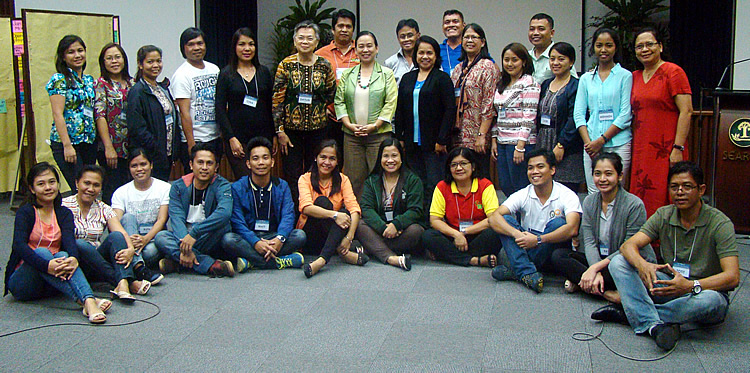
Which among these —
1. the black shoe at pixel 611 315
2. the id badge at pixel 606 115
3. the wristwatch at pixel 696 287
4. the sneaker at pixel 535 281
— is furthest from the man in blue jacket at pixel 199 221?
the wristwatch at pixel 696 287

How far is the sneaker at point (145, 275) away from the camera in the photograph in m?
3.44

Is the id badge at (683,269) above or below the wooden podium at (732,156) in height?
below

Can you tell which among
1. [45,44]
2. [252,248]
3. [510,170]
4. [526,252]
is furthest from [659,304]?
[45,44]

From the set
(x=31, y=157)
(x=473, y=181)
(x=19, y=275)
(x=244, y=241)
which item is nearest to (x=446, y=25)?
(x=473, y=181)

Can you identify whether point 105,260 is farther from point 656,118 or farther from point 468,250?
point 656,118

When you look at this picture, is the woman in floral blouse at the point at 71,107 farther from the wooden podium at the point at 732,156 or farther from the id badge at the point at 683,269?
the wooden podium at the point at 732,156

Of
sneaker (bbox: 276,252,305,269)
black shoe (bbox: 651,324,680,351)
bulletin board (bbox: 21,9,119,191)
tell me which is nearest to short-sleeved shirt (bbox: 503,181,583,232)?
black shoe (bbox: 651,324,680,351)

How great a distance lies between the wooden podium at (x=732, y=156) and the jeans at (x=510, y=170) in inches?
50.6

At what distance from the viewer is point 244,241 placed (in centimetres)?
376

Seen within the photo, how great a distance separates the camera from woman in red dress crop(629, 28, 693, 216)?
11.5 feet

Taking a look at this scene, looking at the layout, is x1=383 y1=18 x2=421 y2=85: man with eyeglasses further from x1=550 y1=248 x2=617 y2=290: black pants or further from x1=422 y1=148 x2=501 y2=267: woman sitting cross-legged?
x1=550 y1=248 x2=617 y2=290: black pants

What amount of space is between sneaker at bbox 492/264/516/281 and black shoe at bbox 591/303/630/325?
688mm

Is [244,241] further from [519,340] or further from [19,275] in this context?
[519,340]

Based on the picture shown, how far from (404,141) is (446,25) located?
3.07 feet
